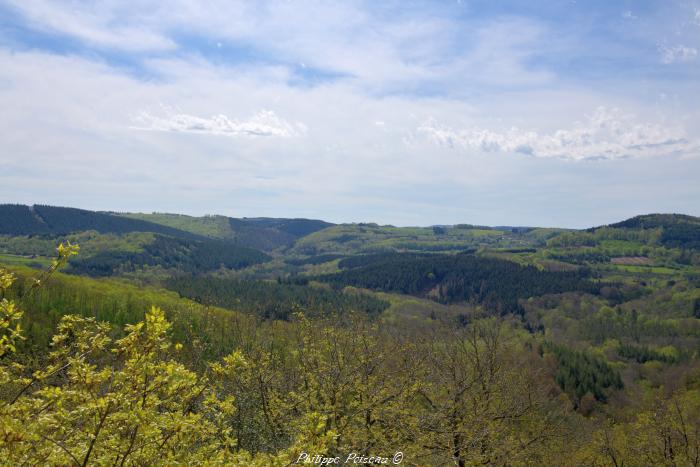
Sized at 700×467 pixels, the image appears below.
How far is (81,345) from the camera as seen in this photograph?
10.3m

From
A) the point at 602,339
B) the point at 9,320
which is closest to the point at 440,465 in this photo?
the point at 9,320

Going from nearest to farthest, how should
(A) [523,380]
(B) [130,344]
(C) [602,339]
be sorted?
(B) [130,344] < (A) [523,380] < (C) [602,339]

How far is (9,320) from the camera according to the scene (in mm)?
8383

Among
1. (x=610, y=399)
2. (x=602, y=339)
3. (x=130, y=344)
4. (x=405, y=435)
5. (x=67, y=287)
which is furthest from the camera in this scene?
(x=602, y=339)

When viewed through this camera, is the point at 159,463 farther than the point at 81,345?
No

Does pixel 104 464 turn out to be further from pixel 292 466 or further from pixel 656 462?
pixel 656 462

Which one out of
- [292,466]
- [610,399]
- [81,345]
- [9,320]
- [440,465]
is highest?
[9,320]

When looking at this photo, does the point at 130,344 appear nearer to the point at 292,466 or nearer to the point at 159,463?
the point at 159,463

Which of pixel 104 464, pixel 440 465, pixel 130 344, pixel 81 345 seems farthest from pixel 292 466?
pixel 440 465

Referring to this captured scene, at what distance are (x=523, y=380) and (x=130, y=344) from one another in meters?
39.1

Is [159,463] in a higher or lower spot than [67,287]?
higher

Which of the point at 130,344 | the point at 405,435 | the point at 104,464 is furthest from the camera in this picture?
the point at 405,435

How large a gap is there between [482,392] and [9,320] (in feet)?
106

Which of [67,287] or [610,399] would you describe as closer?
[610,399]
